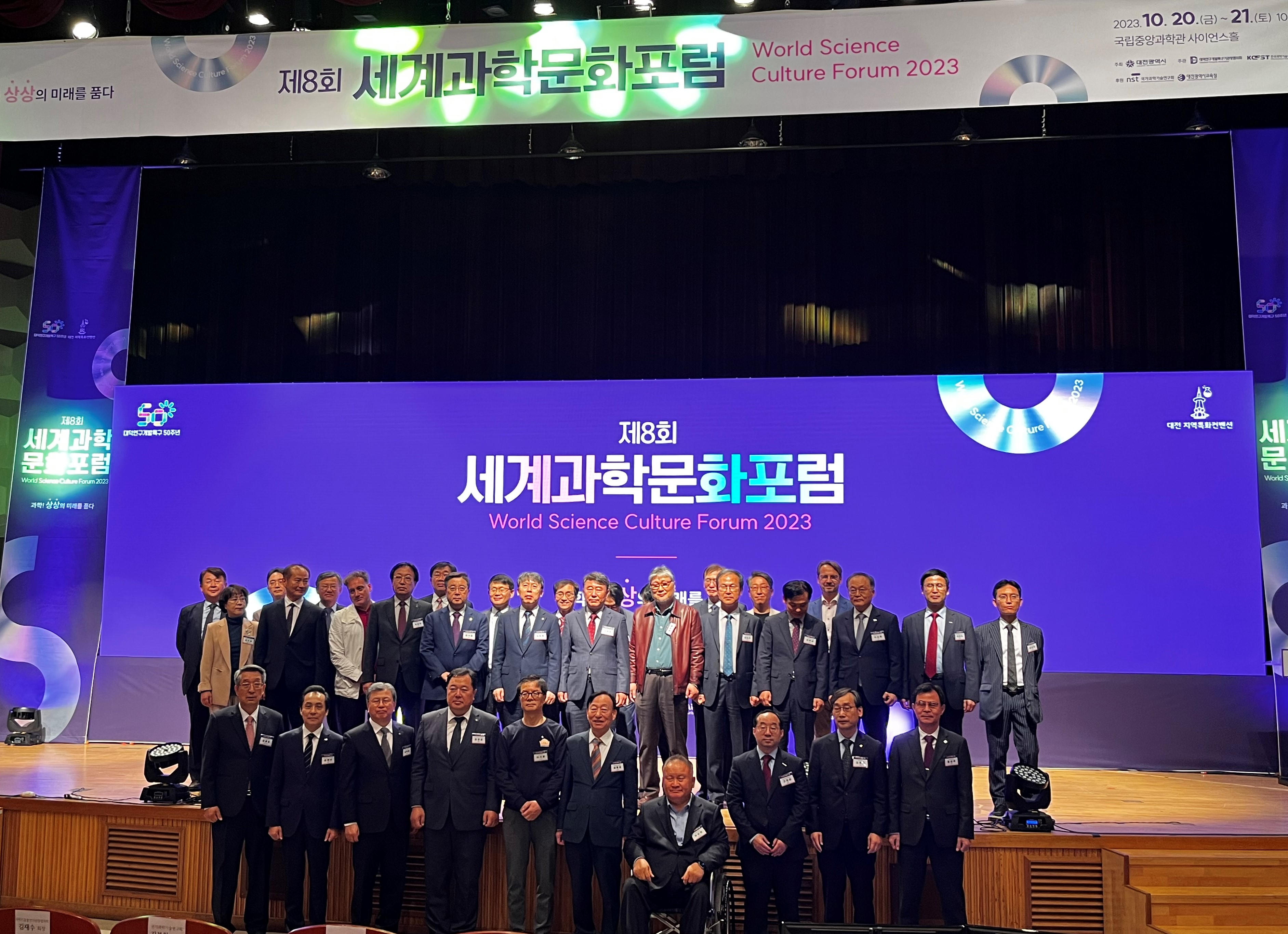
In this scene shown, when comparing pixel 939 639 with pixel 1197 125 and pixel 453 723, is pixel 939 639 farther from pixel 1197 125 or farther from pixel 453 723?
pixel 1197 125

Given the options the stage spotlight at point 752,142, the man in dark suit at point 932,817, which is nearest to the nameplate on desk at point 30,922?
the man in dark suit at point 932,817

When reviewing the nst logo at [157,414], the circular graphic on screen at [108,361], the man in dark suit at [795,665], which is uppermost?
the circular graphic on screen at [108,361]

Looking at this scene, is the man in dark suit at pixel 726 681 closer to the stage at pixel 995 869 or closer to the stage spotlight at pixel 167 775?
the stage at pixel 995 869

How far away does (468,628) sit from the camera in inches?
260

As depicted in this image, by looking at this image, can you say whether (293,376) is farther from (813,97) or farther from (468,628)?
(813,97)

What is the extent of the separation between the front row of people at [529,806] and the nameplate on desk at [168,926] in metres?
1.40

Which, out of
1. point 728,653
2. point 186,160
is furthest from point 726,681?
point 186,160

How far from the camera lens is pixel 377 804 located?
17.7 feet

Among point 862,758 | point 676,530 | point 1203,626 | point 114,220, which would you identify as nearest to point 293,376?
point 114,220

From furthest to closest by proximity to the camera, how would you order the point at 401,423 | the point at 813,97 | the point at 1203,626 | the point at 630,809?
the point at 401,423, the point at 1203,626, the point at 813,97, the point at 630,809

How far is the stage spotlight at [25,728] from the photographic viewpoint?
873 cm

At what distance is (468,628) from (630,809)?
1714 millimetres

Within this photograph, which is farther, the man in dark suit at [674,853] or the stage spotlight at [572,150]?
the stage spotlight at [572,150]

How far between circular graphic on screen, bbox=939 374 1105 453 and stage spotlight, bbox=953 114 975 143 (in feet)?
5.39
